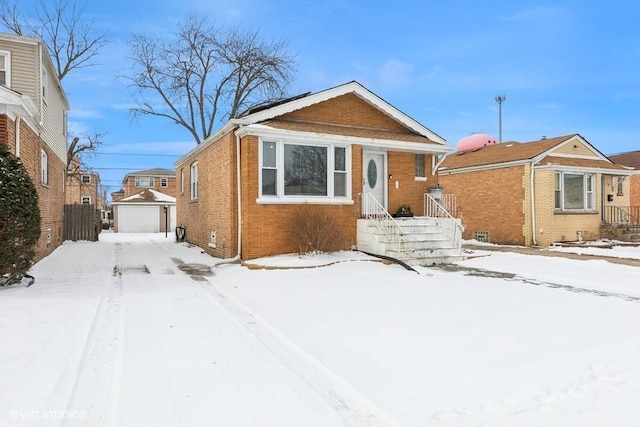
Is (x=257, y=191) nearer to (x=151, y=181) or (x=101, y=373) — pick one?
(x=101, y=373)

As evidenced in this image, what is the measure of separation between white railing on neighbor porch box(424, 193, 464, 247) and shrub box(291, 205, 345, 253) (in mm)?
3444

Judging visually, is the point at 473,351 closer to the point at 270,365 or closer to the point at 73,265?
the point at 270,365

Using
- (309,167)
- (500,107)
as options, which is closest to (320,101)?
(309,167)

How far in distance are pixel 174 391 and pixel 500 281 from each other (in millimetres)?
7310

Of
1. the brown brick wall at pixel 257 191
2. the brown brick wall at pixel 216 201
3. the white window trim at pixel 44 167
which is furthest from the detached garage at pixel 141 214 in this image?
the brown brick wall at pixel 257 191

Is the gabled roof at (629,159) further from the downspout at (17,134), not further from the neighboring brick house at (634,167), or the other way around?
the downspout at (17,134)

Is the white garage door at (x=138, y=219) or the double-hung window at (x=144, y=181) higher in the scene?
the double-hung window at (x=144, y=181)

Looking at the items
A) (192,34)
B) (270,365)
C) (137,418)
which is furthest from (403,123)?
(192,34)

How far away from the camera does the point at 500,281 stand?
29.1ft

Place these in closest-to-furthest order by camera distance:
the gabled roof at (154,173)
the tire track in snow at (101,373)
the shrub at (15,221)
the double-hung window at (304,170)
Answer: the tire track in snow at (101,373), the shrub at (15,221), the double-hung window at (304,170), the gabled roof at (154,173)

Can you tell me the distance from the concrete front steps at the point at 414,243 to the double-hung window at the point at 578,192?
8106 millimetres

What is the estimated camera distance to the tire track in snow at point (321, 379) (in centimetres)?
315

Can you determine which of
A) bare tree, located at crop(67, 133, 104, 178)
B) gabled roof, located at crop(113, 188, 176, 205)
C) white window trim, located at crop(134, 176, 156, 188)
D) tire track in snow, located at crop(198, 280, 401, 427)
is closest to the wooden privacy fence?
bare tree, located at crop(67, 133, 104, 178)

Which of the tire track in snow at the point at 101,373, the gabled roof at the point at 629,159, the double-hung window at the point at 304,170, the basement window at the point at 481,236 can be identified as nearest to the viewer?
the tire track in snow at the point at 101,373
